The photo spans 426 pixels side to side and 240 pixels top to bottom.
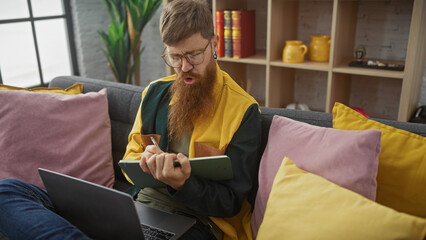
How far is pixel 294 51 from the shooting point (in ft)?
7.82

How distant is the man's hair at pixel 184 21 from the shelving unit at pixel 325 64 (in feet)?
3.16

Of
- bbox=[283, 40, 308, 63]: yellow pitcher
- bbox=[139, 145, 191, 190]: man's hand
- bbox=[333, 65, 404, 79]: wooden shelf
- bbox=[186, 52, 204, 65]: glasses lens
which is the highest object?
bbox=[186, 52, 204, 65]: glasses lens

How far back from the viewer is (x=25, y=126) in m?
1.52

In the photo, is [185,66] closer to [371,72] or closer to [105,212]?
[105,212]

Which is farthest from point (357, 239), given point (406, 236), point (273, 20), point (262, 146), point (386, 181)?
point (273, 20)

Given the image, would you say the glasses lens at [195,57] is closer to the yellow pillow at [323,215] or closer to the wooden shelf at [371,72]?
the yellow pillow at [323,215]

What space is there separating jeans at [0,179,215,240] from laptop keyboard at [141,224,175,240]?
6cm

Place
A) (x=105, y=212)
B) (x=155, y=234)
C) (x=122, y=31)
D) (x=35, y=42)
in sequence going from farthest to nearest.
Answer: (x=35, y=42) → (x=122, y=31) → (x=155, y=234) → (x=105, y=212)

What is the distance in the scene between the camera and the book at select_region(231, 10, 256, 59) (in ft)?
8.27

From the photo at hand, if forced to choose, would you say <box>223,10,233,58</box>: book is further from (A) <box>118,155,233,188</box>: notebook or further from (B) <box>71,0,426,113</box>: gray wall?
(A) <box>118,155,233,188</box>: notebook

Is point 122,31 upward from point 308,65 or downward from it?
Answer: upward

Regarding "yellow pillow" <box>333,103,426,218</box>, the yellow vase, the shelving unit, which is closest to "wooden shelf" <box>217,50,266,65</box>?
the shelving unit

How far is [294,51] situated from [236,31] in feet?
1.38

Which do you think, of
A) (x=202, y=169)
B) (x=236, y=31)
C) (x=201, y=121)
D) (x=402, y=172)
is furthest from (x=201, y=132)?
(x=236, y=31)
